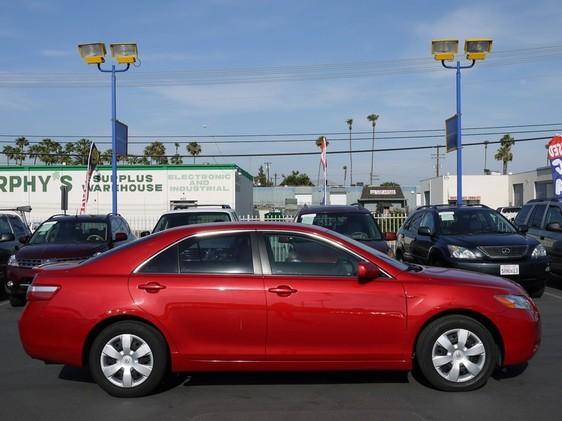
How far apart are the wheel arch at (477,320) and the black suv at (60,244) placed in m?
6.71

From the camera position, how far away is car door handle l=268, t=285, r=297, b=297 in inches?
211

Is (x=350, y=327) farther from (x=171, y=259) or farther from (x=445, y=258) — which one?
(x=445, y=258)

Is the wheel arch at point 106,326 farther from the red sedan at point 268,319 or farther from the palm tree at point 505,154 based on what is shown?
the palm tree at point 505,154

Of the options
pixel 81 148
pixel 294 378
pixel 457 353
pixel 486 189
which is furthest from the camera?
pixel 81 148

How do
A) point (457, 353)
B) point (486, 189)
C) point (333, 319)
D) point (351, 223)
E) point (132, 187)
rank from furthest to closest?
point (486, 189) < point (132, 187) < point (351, 223) < point (457, 353) < point (333, 319)

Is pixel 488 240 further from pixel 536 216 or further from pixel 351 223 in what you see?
pixel 536 216

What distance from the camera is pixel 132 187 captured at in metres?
36.2

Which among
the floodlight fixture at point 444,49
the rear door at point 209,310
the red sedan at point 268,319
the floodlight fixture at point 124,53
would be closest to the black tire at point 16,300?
the red sedan at point 268,319

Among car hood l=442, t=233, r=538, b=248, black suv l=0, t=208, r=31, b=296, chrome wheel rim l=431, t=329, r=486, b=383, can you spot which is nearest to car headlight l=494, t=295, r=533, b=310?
chrome wheel rim l=431, t=329, r=486, b=383

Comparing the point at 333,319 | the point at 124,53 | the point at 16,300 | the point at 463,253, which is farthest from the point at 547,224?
the point at 124,53

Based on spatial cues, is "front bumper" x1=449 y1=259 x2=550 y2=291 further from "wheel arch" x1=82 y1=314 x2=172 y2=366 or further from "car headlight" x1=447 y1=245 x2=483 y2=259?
"wheel arch" x1=82 y1=314 x2=172 y2=366

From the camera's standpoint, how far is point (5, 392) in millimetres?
5750

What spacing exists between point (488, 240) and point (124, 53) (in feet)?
40.5

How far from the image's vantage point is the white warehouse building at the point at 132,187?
3625 cm
